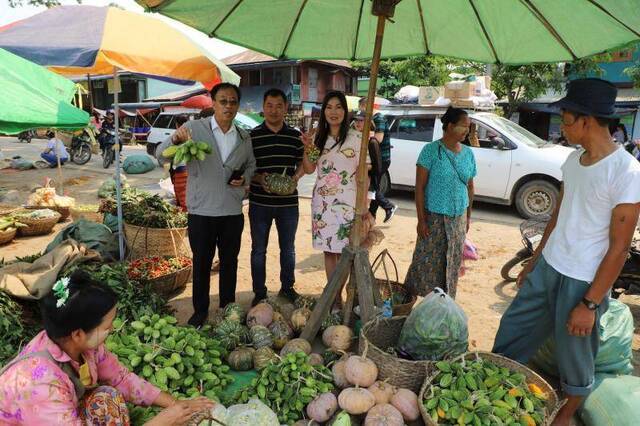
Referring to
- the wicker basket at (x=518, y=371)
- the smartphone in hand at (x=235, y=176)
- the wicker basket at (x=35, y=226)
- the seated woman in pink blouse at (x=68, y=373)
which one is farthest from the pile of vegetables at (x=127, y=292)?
the wicker basket at (x=35, y=226)

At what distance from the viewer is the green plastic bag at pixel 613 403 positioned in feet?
8.10

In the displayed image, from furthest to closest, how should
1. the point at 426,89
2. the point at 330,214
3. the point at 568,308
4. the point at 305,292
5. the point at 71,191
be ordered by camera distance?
the point at 71,191 < the point at 426,89 < the point at 305,292 < the point at 330,214 < the point at 568,308

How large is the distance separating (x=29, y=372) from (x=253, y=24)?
293 cm

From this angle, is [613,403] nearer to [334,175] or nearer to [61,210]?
[334,175]

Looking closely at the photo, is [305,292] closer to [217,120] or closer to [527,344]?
[217,120]

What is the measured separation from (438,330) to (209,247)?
6.19 ft

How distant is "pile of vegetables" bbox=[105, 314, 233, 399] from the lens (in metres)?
2.60

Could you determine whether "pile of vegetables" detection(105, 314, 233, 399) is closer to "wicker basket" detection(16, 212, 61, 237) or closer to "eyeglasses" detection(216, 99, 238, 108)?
"eyeglasses" detection(216, 99, 238, 108)

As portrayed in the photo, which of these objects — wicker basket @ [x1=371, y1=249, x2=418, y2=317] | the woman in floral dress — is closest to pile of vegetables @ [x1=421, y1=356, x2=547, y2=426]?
wicker basket @ [x1=371, y1=249, x2=418, y2=317]

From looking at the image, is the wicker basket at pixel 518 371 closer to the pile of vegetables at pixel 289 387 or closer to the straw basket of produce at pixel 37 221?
the pile of vegetables at pixel 289 387

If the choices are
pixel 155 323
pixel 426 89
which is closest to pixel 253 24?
pixel 155 323

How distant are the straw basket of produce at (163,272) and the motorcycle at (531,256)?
11.4 ft

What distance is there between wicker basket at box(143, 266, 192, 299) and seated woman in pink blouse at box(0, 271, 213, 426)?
2.15m

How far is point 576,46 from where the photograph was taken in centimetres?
315
